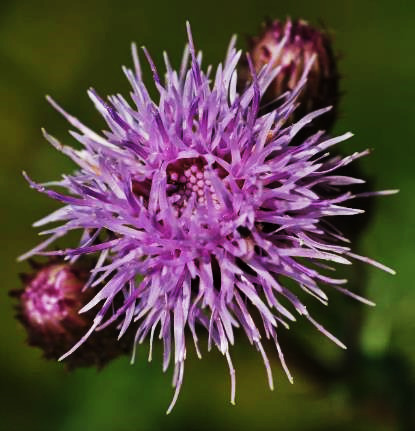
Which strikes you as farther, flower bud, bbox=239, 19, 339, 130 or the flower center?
flower bud, bbox=239, 19, 339, 130

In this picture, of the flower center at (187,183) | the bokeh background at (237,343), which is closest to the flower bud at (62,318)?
the flower center at (187,183)

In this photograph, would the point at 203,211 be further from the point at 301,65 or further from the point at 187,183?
the point at 301,65

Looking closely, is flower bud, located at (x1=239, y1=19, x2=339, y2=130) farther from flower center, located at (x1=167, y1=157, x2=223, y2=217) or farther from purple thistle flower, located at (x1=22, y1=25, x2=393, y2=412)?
flower center, located at (x1=167, y1=157, x2=223, y2=217)

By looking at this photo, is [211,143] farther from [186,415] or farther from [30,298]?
[186,415]

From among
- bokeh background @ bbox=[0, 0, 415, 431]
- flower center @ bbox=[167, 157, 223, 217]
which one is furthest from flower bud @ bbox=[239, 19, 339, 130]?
bokeh background @ bbox=[0, 0, 415, 431]

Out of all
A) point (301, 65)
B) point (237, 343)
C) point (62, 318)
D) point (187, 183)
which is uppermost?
point (301, 65)

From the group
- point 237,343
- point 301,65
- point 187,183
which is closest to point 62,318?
point 187,183

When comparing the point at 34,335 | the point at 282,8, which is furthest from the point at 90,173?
the point at 282,8
